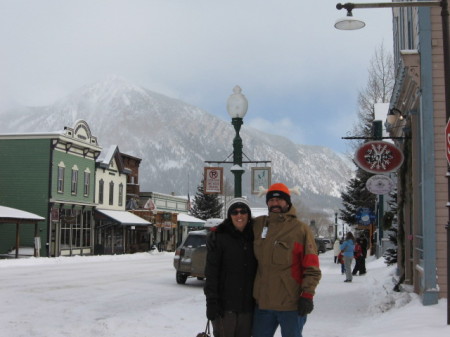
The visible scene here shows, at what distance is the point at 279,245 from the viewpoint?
5012 mm

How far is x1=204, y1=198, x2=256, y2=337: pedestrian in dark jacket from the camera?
5180 mm

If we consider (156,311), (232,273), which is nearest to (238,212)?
(232,273)

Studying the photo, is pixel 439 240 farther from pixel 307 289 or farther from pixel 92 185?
pixel 92 185

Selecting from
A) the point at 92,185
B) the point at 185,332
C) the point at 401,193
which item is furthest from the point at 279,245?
the point at 92,185

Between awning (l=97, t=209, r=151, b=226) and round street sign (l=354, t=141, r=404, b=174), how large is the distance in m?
34.5

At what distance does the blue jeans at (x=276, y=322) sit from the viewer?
16.6 ft

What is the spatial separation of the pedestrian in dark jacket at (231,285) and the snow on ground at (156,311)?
3.24m

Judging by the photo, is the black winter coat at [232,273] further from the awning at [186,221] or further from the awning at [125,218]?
the awning at [186,221]

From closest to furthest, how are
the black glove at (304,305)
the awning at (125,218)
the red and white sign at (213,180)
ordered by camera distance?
the black glove at (304,305), the red and white sign at (213,180), the awning at (125,218)

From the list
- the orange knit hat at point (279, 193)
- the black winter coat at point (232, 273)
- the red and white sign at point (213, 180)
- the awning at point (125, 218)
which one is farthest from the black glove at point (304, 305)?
the awning at point (125, 218)

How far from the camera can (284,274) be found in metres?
5.01

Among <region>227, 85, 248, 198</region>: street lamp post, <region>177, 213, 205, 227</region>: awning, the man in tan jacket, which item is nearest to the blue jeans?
the man in tan jacket

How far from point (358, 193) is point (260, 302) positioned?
153ft

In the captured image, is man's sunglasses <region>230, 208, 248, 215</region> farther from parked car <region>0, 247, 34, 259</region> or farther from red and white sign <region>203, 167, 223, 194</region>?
parked car <region>0, 247, 34, 259</region>
